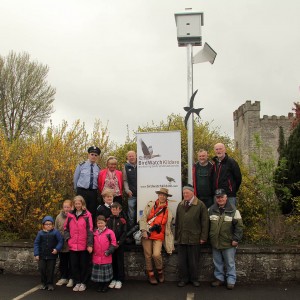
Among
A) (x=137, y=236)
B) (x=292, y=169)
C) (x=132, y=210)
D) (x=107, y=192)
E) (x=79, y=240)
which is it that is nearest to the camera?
(x=79, y=240)

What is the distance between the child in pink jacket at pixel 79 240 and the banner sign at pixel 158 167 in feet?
3.56

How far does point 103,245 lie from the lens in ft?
19.6

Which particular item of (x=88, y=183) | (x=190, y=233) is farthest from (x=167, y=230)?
(x=88, y=183)

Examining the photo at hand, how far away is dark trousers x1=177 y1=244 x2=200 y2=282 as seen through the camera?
6.15m

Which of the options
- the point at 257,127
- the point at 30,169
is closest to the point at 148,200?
the point at 30,169

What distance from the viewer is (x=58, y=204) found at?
809 cm

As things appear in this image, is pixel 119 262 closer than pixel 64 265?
Yes

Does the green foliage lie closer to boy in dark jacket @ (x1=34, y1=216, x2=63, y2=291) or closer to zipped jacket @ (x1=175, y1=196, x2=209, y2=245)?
zipped jacket @ (x1=175, y1=196, x2=209, y2=245)

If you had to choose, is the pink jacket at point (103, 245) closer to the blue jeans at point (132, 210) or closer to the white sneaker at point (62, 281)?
the white sneaker at point (62, 281)

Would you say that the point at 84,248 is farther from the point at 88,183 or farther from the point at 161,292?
the point at 161,292

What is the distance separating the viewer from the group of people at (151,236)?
19.8ft

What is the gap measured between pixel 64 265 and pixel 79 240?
74 cm

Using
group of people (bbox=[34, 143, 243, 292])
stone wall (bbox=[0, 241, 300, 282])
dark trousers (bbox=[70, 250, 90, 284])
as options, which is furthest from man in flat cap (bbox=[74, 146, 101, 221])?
stone wall (bbox=[0, 241, 300, 282])

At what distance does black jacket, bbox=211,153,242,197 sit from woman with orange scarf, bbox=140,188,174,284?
0.94 meters
